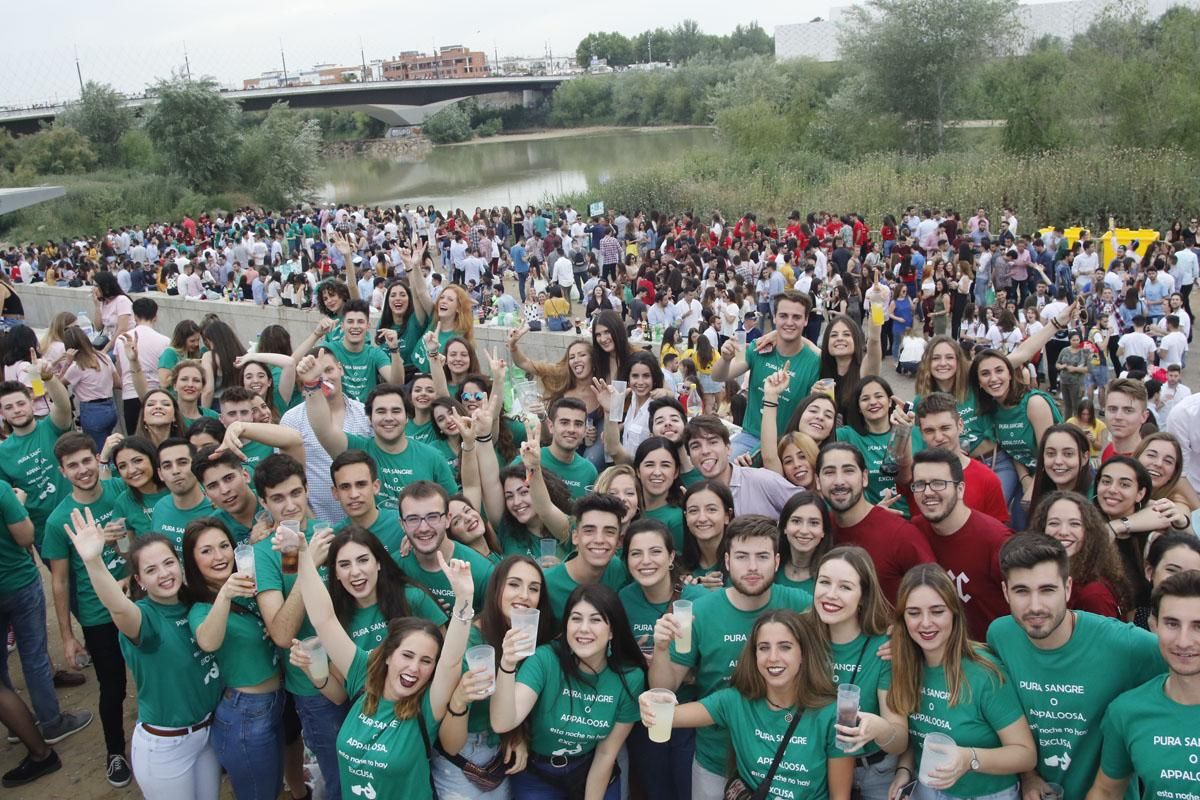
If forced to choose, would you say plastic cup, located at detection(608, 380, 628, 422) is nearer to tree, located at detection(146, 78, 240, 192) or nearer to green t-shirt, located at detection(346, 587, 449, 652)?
green t-shirt, located at detection(346, 587, 449, 652)

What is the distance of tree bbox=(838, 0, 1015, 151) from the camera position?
2833cm

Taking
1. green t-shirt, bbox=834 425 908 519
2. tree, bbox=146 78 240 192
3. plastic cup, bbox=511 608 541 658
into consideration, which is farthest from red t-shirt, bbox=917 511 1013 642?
tree, bbox=146 78 240 192

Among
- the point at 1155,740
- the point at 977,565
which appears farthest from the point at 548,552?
the point at 1155,740

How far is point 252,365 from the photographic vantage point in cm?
573

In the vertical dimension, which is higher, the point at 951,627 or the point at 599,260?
the point at 951,627

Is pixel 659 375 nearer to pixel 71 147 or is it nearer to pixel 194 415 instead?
pixel 194 415

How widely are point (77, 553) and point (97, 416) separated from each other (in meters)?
2.99

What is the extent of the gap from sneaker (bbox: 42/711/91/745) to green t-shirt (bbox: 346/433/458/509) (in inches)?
77.8

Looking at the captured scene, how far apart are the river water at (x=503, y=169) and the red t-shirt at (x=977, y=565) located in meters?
28.9

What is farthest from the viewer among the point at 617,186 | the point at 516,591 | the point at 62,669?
the point at 617,186

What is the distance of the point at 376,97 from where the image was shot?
62.8 m

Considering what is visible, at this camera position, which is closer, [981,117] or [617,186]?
[617,186]

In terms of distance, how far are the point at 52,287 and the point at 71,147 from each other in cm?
3113

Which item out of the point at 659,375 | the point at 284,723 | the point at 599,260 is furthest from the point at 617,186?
the point at 284,723
